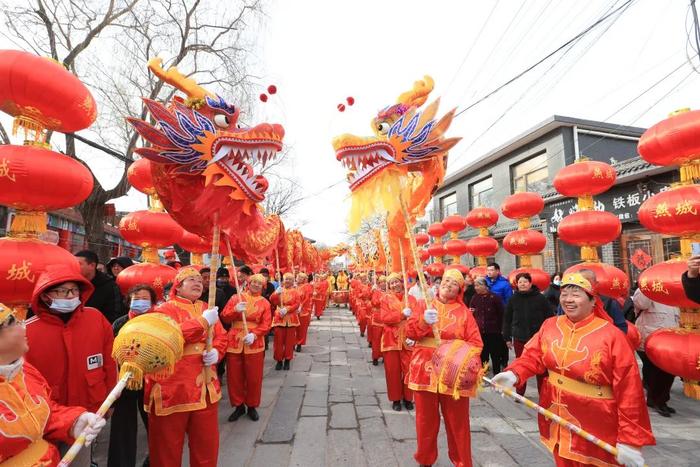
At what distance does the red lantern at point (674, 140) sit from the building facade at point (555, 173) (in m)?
3.82

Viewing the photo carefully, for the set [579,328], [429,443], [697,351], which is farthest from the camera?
[697,351]

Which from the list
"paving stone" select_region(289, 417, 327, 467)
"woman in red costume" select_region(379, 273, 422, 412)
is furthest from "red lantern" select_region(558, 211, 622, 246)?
"paving stone" select_region(289, 417, 327, 467)

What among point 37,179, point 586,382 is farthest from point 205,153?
point 586,382

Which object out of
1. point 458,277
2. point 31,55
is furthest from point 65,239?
point 458,277

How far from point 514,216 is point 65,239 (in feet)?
50.9

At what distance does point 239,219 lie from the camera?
3.23 m

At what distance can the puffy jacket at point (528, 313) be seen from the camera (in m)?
4.94

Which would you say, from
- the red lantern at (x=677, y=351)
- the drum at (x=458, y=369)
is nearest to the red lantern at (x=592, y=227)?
the red lantern at (x=677, y=351)

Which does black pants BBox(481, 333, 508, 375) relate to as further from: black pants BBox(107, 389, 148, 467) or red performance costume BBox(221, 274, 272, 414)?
black pants BBox(107, 389, 148, 467)

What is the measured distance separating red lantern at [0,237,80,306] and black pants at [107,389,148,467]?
3.56 ft

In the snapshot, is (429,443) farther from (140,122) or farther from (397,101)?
(140,122)

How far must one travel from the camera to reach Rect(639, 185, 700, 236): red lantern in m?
3.68

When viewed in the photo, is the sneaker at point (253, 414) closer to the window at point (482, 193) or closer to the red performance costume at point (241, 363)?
the red performance costume at point (241, 363)

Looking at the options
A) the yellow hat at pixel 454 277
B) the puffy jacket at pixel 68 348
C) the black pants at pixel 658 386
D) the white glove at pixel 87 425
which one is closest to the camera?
the white glove at pixel 87 425
